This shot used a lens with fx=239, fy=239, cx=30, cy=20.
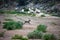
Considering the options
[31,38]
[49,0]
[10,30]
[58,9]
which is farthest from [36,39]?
[49,0]

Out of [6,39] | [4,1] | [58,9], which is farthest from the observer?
[4,1]

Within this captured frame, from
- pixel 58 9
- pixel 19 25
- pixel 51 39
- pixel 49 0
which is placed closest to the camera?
pixel 51 39

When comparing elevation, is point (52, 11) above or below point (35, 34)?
below

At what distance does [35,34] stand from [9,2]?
175 feet

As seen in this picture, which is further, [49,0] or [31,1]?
[31,1]

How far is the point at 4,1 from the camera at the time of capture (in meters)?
69.5

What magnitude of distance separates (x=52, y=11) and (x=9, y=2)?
78.6ft

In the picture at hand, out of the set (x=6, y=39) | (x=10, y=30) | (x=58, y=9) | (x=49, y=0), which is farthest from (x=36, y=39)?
(x=49, y=0)

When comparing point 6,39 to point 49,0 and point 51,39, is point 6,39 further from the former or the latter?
point 49,0

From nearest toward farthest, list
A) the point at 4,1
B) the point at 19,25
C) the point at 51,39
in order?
the point at 51,39
the point at 19,25
the point at 4,1

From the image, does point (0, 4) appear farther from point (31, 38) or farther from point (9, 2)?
point (31, 38)

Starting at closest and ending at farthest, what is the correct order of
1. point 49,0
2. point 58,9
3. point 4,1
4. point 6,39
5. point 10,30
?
point 6,39
point 10,30
point 58,9
point 49,0
point 4,1

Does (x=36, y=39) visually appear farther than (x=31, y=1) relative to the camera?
No

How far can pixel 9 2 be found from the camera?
70250 mm
